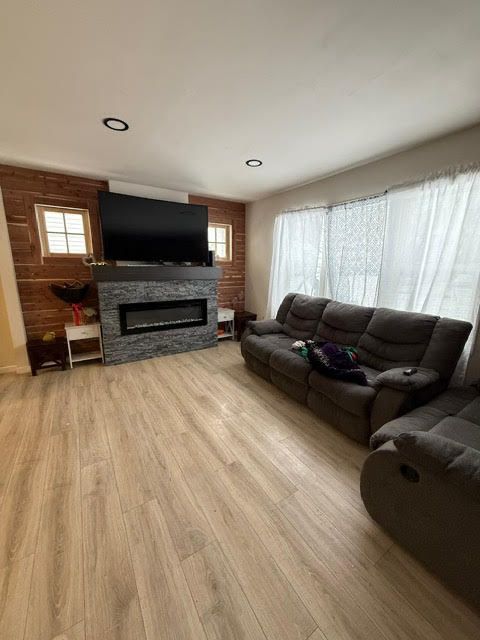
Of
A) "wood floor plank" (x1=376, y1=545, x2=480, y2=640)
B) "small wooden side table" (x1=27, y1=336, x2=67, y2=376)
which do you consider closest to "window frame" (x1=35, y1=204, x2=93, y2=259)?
"small wooden side table" (x1=27, y1=336, x2=67, y2=376)

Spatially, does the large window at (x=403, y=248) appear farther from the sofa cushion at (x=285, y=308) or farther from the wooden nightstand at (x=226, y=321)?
the wooden nightstand at (x=226, y=321)

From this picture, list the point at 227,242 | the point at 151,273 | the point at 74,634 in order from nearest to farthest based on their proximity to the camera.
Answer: the point at 74,634 < the point at 151,273 < the point at 227,242

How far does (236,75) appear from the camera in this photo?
1.48m

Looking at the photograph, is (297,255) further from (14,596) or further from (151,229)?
(14,596)

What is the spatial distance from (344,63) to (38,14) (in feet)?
4.87

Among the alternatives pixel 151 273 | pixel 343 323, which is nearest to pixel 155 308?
pixel 151 273

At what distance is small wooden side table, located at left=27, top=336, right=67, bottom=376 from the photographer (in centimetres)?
297

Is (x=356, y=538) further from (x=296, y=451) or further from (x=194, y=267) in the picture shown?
(x=194, y=267)

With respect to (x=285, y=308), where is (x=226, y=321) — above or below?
below

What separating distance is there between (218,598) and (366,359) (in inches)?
80.6

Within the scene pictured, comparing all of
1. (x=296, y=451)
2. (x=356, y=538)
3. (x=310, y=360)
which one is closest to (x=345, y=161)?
(x=310, y=360)

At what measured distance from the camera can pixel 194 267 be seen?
374 centimetres

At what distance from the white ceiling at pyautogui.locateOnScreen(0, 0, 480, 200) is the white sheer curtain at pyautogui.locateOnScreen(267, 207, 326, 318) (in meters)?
0.98

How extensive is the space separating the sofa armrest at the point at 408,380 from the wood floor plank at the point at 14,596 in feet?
6.94
